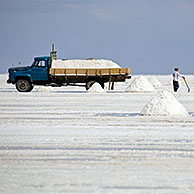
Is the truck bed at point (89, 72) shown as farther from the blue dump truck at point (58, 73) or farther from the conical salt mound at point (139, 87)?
the conical salt mound at point (139, 87)

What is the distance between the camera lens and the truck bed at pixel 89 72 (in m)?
32.6

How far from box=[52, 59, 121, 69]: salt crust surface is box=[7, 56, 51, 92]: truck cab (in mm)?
964

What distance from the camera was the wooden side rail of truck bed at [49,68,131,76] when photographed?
32622 mm

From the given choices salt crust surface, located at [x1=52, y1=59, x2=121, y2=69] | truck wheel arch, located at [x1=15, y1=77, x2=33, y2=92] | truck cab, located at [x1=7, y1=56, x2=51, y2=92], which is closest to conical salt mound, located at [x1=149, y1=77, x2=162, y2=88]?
salt crust surface, located at [x1=52, y1=59, x2=121, y2=69]

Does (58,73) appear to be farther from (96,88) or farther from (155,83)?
(155,83)

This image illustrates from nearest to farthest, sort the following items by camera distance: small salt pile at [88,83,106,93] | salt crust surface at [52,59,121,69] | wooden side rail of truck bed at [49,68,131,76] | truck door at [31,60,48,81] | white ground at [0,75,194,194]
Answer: white ground at [0,75,194,194] → small salt pile at [88,83,106,93] → truck door at [31,60,48,81] → wooden side rail of truck bed at [49,68,131,76] → salt crust surface at [52,59,121,69]

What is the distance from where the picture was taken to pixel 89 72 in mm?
33406

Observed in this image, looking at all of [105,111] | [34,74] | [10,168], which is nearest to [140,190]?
[10,168]

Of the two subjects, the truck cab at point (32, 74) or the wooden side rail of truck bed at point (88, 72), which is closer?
the truck cab at point (32, 74)

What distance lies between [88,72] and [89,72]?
0.06 metres

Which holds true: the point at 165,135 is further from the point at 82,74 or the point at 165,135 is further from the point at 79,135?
the point at 82,74

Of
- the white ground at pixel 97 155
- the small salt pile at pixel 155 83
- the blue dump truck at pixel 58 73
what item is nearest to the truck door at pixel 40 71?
the blue dump truck at pixel 58 73

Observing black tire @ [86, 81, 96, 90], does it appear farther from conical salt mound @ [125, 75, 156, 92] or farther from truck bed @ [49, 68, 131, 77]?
conical salt mound @ [125, 75, 156, 92]

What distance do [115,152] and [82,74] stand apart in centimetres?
2395
